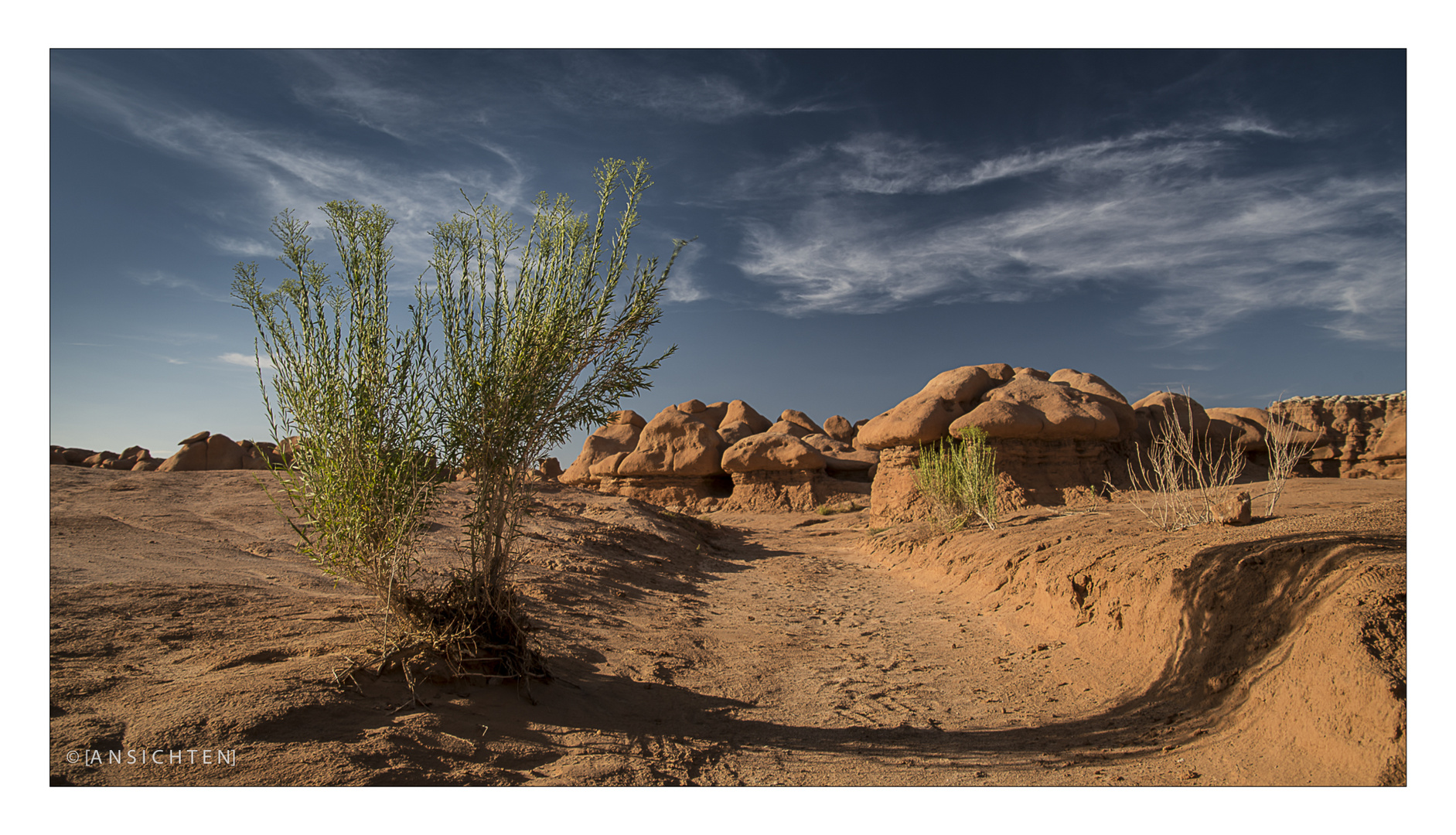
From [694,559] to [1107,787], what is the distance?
9.07 m

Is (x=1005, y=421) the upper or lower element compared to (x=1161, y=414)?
lower

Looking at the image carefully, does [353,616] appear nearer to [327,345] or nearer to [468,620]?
[468,620]

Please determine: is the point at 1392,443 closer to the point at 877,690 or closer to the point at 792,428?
the point at 877,690

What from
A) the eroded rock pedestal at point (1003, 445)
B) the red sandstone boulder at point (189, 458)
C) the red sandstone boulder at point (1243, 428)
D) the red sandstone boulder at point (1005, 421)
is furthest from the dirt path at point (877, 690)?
the red sandstone boulder at point (189, 458)

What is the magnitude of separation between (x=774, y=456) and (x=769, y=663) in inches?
637

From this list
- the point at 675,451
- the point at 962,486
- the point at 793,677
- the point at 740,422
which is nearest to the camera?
the point at 793,677

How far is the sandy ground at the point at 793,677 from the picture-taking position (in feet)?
10.2

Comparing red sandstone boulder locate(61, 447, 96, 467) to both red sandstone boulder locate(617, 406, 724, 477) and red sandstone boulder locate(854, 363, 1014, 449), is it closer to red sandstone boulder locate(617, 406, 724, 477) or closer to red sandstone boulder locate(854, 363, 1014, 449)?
red sandstone boulder locate(617, 406, 724, 477)

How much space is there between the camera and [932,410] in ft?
49.2

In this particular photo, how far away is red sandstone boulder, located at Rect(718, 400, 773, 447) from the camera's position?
1220 inches

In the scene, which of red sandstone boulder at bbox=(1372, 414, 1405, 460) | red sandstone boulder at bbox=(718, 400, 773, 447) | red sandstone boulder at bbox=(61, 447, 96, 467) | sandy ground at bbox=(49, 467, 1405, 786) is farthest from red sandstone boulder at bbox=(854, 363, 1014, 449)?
red sandstone boulder at bbox=(61, 447, 96, 467)

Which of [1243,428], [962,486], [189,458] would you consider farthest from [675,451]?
[1243,428]

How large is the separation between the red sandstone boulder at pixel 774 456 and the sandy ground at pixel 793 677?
537 inches

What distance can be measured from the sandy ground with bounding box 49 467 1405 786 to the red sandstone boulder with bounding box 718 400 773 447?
2311 cm
